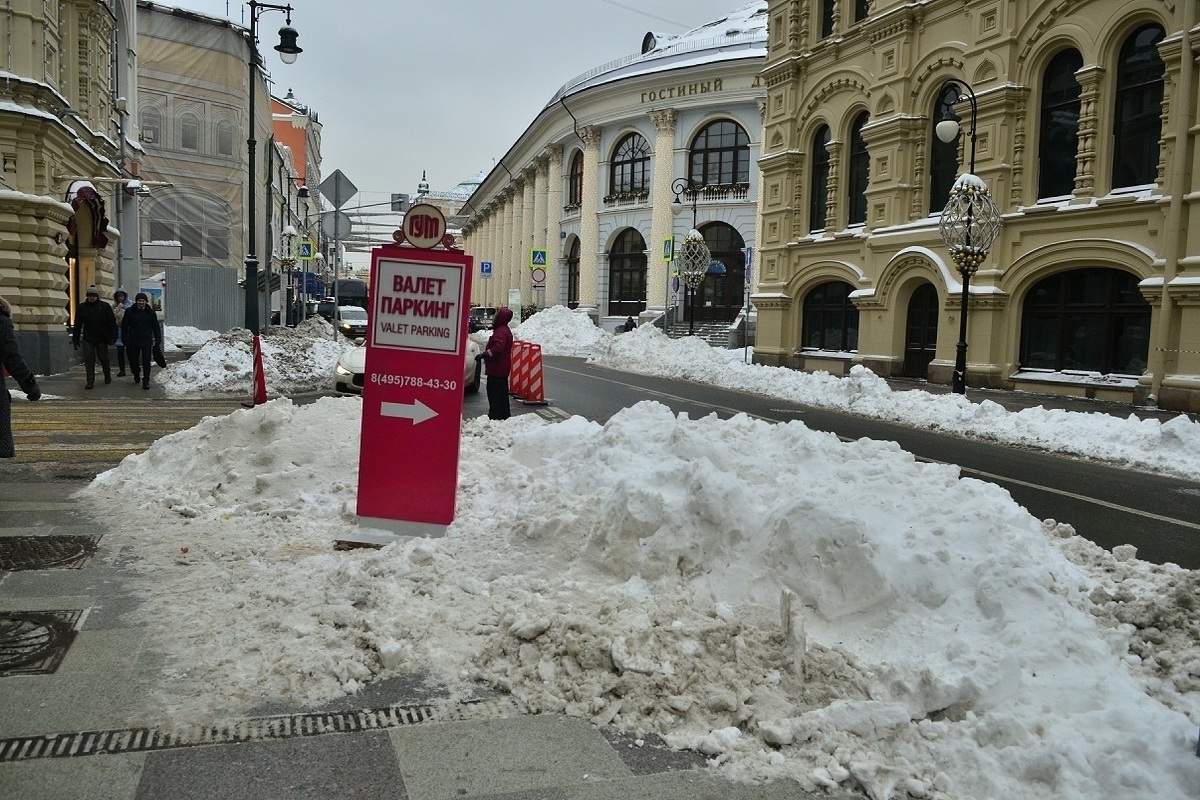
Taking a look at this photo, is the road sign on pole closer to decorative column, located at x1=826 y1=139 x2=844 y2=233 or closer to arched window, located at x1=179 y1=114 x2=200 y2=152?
decorative column, located at x1=826 y1=139 x2=844 y2=233

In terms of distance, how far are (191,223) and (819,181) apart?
31.5 metres

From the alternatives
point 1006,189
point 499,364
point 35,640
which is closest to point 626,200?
point 1006,189

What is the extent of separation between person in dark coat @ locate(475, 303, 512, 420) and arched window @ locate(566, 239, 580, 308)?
46833 mm

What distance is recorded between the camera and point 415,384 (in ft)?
22.0

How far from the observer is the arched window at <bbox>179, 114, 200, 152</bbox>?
44.5 metres

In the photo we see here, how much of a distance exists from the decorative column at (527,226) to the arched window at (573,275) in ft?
23.8

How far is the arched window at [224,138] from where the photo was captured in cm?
4544

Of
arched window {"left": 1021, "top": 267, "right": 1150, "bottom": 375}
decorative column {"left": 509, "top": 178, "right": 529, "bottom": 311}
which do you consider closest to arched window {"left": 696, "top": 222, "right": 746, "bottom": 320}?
decorative column {"left": 509, "top": 178, "right": 529, "bottom": 311}

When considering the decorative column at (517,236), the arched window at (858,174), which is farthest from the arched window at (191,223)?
the arched window at (858,174)

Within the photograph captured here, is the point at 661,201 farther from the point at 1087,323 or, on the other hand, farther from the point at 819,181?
the point at 1087,323

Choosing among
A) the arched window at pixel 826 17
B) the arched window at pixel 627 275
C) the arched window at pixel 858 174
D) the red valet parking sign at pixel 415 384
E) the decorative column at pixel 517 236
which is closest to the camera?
the red valet parking sign at pixel 415 384

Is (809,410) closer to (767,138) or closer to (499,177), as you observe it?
(767,138)

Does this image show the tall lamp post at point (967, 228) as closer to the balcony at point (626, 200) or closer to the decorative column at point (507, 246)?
the balcony at point (626, 200)

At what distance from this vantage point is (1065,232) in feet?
67.0
